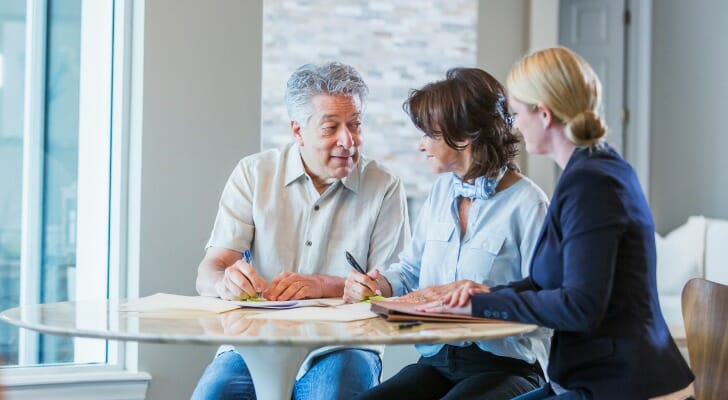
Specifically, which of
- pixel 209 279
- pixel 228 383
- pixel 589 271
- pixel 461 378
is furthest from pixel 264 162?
pixel 589 271

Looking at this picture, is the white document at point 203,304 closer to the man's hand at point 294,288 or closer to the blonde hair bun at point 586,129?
the man's hand at point 294,288

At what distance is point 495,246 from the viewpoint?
6.95 ft

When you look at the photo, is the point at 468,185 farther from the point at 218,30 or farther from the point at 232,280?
the point at 218,30

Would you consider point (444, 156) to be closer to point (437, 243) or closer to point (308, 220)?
point (437, 243)

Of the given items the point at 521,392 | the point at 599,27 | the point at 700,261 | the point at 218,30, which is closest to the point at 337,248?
the point at 521,392

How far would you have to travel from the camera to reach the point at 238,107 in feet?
10.00

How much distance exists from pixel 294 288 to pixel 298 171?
18.4 inches

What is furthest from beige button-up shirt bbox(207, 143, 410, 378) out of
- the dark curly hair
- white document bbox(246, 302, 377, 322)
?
white document bbox(246, 302, 377, 322)

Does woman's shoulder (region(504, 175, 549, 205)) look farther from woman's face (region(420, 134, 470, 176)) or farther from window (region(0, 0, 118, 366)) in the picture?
window (region(0, 0, 118, 366))

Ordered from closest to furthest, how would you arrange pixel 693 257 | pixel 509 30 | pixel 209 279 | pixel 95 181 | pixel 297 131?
pixel 209 279
pixel 297 131
pixel 95 181
pixel 509 30
pixel 693 257

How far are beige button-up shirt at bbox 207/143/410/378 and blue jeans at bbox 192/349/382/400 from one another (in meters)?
0.30

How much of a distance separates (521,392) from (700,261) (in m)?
3.51

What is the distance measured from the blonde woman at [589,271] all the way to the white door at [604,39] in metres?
4.48

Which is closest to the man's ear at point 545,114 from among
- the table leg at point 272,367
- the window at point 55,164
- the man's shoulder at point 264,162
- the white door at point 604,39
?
the table leg at point 272,367
